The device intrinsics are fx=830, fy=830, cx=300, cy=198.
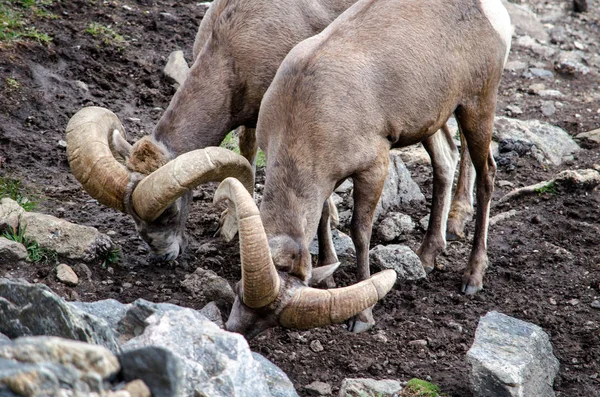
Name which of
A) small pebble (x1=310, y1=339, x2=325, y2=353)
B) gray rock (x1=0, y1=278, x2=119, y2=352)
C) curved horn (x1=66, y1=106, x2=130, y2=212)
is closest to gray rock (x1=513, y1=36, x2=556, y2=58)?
small pebble (x1=310, y1=339, x2=325, y2=353)

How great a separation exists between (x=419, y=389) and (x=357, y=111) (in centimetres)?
206

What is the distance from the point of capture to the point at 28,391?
3.16 metres

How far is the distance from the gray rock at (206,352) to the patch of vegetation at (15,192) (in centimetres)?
362

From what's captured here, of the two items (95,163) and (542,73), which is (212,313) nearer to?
(95,163)

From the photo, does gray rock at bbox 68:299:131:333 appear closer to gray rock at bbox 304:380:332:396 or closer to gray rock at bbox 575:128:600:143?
gray rock at bbox 304:380:332:396

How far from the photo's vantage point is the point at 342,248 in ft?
25.1

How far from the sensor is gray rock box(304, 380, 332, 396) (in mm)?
5684

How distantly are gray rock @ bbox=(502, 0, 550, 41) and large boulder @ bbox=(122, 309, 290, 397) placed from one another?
10286 millimetres

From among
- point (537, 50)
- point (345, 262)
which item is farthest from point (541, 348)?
point (537, 50)

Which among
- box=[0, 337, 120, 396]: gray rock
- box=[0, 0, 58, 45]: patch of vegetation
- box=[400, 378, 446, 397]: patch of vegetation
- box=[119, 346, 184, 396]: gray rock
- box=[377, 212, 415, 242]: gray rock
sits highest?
box=[0, 337, 120, 396]: gray rock

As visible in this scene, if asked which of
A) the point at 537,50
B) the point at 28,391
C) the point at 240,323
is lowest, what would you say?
the point at 537,50

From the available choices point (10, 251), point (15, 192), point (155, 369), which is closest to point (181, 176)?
point (10, 251)

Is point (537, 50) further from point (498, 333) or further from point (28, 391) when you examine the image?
point (28, 391)

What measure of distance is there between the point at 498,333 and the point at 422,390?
2.68 ft
